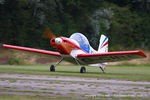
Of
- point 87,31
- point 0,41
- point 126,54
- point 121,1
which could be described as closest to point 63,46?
point 126,54

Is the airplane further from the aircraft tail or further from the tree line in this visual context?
the tree line

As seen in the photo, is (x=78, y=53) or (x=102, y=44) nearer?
(x=78, y=53)

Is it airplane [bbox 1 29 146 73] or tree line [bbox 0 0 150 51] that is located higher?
tree line [bbox 0 0 150 51]

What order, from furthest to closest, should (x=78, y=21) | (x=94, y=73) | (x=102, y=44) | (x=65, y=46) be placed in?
(x=78, y=21) → (x=102, y=44) → (x=65, y=46) → (x=94, y=73)

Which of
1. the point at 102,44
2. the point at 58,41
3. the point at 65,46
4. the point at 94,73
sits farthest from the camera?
the point at 102,44

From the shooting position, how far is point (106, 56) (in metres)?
20.2

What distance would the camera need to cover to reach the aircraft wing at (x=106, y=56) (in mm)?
18836

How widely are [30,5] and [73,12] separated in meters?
7.67

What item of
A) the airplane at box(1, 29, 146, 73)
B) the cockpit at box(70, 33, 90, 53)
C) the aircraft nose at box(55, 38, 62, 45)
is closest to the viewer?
the aircraft nose at box(55, 38, 62, 45)

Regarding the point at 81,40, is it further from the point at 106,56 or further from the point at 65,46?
the point at 106,56

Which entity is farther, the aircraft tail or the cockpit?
the aircraft tail

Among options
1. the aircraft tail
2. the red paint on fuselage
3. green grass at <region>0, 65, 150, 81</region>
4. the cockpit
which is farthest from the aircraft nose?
the aircraft tail

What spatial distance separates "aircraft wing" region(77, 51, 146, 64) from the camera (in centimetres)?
1884

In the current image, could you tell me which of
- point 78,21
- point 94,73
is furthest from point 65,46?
point 78,21
